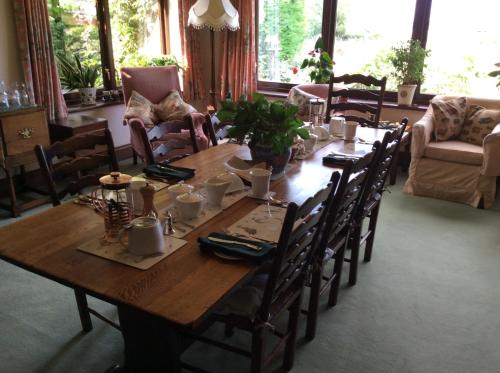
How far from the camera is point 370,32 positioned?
455 cm

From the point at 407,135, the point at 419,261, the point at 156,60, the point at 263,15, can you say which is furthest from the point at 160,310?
the point at 263,15

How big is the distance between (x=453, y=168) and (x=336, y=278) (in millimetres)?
2003

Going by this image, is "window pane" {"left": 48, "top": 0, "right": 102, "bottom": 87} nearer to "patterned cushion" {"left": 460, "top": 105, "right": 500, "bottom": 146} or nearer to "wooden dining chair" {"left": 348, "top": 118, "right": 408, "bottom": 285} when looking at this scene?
"wooden dining chair" {"left": 348, "top": 118, "right": 408, "bottom": 285}

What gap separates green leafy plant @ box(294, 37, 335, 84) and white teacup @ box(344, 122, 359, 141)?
193 cm

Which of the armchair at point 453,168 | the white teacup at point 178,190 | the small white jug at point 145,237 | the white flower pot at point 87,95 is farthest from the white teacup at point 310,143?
the white flower pot at point 87,95

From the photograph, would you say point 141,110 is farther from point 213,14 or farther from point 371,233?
point 371,233

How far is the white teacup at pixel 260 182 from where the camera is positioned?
172 cm

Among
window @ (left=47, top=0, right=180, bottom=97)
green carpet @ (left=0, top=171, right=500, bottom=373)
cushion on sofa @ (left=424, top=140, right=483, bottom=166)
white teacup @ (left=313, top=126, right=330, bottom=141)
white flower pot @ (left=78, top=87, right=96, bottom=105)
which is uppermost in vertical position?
window @ (left=47, top=0, right=180, bottom=97)

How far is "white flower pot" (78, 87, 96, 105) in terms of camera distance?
4117mm

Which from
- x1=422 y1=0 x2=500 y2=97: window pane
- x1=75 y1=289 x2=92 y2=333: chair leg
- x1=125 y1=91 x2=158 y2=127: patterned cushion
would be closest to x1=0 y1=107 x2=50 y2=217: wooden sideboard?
x1=125 y1=91 x2=158 y2=127: patterned cushion

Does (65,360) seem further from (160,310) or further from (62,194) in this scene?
(160,310)

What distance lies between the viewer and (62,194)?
5.92ft

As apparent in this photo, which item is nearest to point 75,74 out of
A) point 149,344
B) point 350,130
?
point 350,130

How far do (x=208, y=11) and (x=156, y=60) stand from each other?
1032 millimetres
